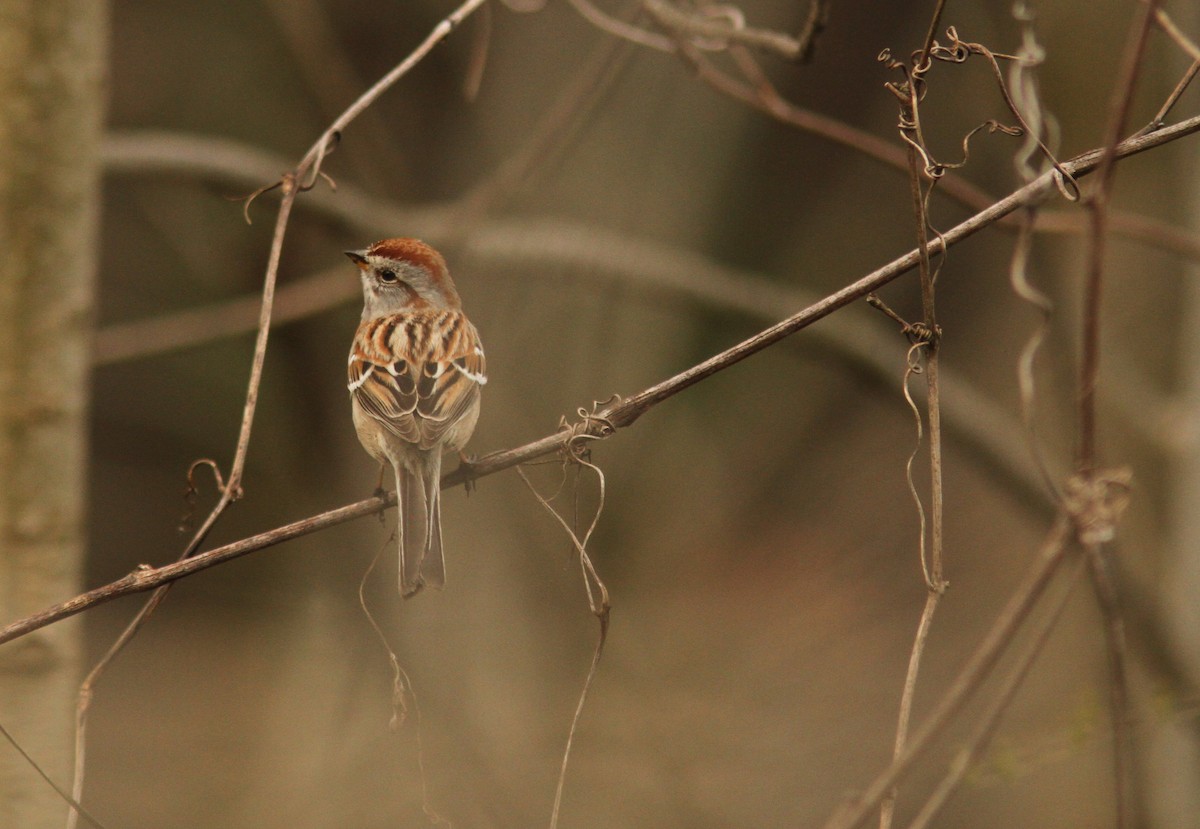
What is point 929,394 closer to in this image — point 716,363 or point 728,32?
point 716,363

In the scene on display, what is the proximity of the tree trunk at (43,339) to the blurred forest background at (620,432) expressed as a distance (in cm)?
200

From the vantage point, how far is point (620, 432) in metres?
8.26

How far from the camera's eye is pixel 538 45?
6.70 m

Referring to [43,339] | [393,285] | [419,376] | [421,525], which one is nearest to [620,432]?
[393,285]

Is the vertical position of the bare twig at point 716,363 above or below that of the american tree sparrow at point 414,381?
below

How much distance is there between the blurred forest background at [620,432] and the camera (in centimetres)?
609

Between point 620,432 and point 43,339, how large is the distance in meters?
5.48

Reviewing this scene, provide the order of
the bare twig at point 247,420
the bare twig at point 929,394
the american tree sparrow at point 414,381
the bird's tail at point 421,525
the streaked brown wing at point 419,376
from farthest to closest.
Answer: the streaked brown wing at point 419,376, the american tree sparrow at point 414,381, the bird's tail at point 421,525, the bare twig at point 247,420, the bare twig at point 929,394

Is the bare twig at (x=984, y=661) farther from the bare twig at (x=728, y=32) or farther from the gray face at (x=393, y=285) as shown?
the gray face at (x=393, y=285)

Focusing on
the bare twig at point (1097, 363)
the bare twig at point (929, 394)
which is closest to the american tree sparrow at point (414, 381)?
the bare twig at point (929, 394)

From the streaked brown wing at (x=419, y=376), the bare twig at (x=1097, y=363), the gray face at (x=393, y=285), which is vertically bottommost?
the bare twig at (x=1097, y=363)

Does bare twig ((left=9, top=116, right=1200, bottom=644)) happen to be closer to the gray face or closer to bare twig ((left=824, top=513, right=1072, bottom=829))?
bare twig ((left=824, top=513, right=1072, bottom=829))

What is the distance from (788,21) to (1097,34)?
81.1 inches

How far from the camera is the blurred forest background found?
6.09 meters
